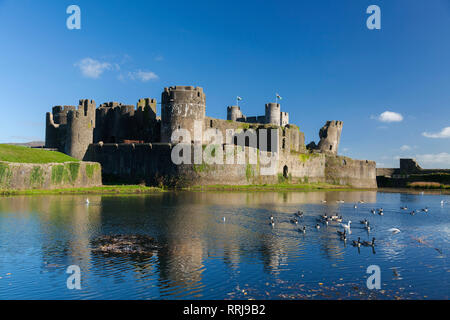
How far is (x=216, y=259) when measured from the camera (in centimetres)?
1438

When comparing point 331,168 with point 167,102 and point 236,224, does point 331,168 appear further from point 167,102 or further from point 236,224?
point 236,224

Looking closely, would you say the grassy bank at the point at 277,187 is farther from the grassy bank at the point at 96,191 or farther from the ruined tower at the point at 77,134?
the ruined tower at the point at 77,134

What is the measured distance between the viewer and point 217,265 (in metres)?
13.6

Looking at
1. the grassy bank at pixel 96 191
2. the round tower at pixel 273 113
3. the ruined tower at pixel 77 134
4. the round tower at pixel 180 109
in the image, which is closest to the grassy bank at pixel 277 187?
the grassy bank at pixel 96 191

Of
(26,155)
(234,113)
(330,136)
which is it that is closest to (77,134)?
(26,155)

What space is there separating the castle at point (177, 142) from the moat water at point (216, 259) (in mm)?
23920

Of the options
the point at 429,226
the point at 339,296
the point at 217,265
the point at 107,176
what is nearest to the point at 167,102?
the point at 107,176

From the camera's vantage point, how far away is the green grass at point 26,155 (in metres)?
40.2

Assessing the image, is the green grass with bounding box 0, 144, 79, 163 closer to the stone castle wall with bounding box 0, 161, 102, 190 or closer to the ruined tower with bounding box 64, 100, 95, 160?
the stone castle wall with bounding box 0, 161, 102, 190

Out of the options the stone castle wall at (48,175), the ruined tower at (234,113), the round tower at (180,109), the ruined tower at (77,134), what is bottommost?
the stone castle wall at (48,175)

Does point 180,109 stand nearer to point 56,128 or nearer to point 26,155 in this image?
point 26,155

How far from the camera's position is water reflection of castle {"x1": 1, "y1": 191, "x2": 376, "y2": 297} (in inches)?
517
